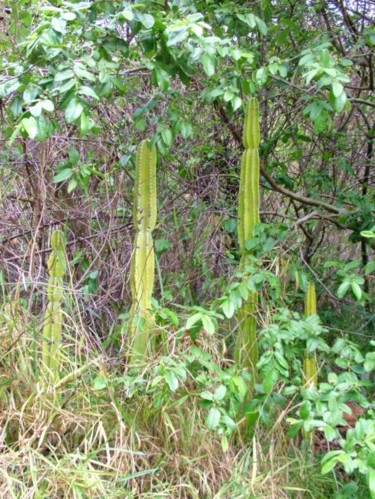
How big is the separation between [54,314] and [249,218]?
1177mm

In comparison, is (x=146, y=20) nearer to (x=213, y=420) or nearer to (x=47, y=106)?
(x=47, y=106)

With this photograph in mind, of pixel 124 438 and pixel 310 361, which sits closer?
pixel 124 438

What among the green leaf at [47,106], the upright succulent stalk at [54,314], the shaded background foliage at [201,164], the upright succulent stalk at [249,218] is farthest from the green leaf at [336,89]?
the upright succulent stalk at [54,314]

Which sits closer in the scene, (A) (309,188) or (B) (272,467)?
(B) (272,467)

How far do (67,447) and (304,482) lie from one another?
1.16 m

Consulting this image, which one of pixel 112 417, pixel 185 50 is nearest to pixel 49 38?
pixel 185 50

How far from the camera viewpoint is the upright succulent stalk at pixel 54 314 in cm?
287

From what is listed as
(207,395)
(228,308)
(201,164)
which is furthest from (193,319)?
(201,164)

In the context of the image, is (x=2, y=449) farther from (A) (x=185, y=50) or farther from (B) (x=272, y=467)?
(A) (x=185, y=50)

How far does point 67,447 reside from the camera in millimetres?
2684

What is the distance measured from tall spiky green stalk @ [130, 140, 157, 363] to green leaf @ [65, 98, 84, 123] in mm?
955

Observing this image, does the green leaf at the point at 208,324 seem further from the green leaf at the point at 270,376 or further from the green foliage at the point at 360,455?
the green foliage at the point at 360,455

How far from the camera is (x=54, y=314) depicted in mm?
2955

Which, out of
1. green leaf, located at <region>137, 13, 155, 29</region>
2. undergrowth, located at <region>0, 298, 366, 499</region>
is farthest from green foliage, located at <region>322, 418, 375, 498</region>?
green leaf, located at <region>137, 13, 155, 29</region>
